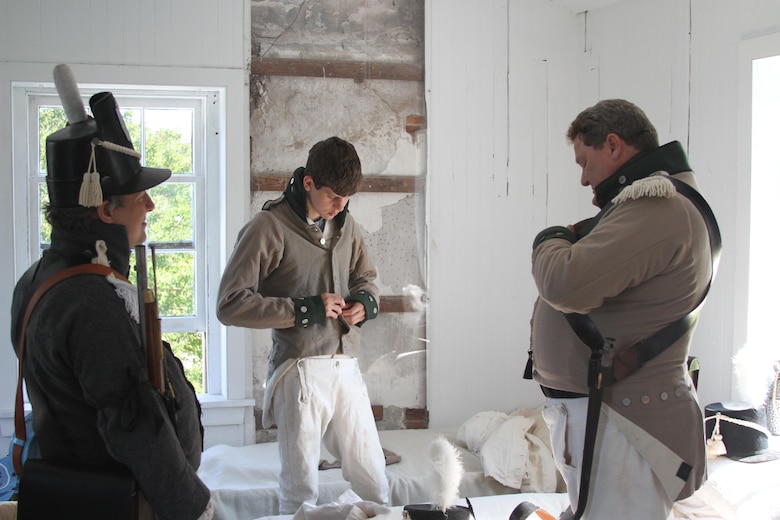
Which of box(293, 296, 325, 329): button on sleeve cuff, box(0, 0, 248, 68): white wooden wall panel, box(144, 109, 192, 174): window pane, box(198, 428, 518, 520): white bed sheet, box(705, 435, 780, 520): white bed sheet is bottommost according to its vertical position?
box(198, 428, 518, 520): white bed sheet

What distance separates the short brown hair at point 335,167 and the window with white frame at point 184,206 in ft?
4.92

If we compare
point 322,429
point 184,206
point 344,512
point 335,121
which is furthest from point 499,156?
point 344,512

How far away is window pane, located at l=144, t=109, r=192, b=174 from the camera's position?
3771 mm

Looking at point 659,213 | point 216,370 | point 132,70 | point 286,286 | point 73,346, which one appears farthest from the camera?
point 216,370

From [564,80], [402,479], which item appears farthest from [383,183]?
[402,479]

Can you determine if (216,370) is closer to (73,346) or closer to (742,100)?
(73,346)

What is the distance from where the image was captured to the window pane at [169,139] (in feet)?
12.4

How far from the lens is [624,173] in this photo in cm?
179

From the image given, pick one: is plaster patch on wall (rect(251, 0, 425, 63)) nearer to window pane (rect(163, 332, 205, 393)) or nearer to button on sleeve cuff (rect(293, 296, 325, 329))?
window pane (rect(163, 332, 205, 393))

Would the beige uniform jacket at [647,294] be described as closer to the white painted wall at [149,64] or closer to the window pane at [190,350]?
the white painted wall at [149,64]

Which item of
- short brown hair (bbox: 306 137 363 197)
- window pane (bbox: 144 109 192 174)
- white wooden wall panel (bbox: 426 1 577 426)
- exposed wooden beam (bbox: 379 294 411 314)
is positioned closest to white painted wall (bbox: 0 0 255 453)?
window pane (bbox: 144 109 192 174)

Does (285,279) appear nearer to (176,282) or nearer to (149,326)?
(149,326)

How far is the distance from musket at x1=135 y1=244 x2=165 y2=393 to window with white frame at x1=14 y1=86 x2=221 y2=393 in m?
2.32

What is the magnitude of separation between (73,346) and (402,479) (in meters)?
2.16
